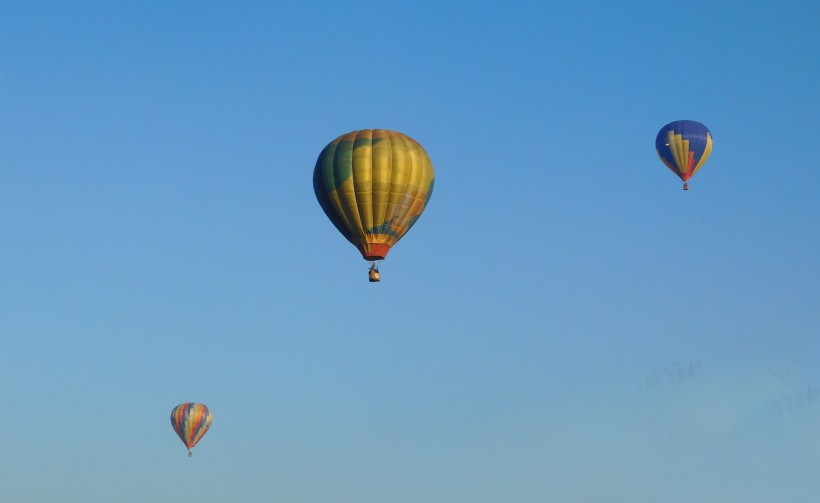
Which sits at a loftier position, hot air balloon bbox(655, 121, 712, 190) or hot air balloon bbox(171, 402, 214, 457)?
hot air balloon bbox(655, 121, 712, 190)

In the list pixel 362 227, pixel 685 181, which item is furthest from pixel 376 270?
pixel 685 181

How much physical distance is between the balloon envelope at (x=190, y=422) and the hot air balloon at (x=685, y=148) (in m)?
43.5

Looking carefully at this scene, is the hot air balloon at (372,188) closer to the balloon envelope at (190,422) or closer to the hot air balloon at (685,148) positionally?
the hot air balloon at (685,148)

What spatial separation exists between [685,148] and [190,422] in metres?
45.8

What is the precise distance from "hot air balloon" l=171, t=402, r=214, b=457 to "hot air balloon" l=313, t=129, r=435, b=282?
43.2 metres

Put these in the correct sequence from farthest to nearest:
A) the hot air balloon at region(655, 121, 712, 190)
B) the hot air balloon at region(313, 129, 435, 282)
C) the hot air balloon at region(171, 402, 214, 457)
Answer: the hot air balloon at region(171, 402, 214, 457), the hot air balloon at region(655, 121, 712, 190), the hot air balloon at region(313, 129, 435, 282)

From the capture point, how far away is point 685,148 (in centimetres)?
10881

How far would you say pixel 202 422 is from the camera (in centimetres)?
12388

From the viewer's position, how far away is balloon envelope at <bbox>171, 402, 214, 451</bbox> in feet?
402

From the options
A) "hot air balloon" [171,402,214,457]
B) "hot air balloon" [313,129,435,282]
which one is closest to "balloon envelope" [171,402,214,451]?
"hot air balloon" [171,402,214,457]

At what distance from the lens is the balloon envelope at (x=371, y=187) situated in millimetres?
83125

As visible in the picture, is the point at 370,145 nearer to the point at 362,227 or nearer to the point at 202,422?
the point at 362,227

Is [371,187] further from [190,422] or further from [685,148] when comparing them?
[190,422]

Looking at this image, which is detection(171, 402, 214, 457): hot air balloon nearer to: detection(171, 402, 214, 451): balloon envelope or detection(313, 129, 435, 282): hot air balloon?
detection(171, 402, 214, 451): balloon envelope
